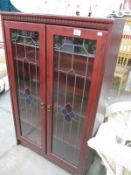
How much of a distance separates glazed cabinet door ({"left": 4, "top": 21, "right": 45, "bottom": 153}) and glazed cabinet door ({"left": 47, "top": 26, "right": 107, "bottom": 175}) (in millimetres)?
77

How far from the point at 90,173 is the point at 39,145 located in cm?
54

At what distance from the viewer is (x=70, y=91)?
48.7 inches

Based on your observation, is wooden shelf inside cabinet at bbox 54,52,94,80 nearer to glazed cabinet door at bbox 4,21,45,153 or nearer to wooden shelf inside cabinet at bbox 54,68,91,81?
wooden shelf inside cabinet at bbox 54,68,91,81

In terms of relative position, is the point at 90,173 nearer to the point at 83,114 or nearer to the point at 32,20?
the point at 83,114

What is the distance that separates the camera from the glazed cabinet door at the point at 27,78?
3.85 feet

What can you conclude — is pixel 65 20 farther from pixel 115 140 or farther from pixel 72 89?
pixel 115 140

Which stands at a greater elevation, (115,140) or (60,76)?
(60,76)

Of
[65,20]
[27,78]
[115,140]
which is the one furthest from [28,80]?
[115,140]

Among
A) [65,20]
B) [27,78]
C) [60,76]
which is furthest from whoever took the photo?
[27,78]

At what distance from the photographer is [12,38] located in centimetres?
126

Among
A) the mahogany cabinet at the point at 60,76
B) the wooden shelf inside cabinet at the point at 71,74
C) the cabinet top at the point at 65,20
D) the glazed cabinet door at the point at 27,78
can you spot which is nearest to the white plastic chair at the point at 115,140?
the mahogany cabinet at the point at 60,76

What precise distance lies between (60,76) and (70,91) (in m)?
0.13

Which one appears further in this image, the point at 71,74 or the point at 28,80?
the point at 28,80

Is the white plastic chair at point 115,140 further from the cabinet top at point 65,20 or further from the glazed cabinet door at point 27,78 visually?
the cabinet top at point 65,20
